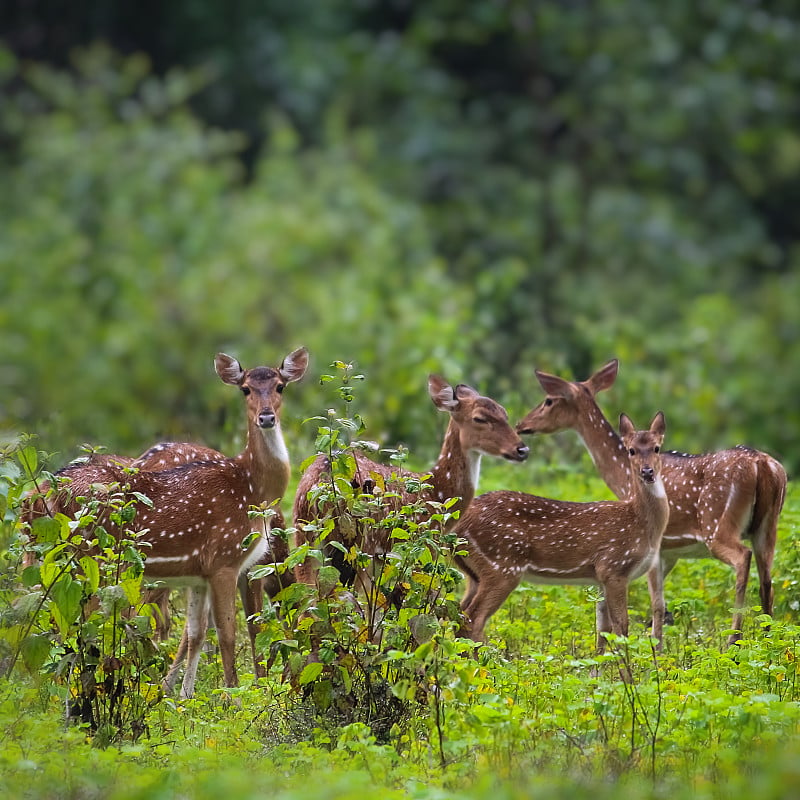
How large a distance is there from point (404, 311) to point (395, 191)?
9241mm

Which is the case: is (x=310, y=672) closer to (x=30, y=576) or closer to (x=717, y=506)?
(x=30, y=576)

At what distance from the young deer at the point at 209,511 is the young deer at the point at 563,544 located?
125cm

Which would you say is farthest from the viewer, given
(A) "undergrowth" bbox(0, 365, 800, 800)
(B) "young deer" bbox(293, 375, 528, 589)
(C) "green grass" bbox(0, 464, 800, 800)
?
(B) "young deer" bbox(293, 375, 528, 589)

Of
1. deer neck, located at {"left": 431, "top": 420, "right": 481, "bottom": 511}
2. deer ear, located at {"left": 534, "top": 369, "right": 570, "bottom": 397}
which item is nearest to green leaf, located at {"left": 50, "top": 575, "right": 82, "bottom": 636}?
deer neck, located at {"left": 431, "top": 420, "right": 481, "bottom": 511}

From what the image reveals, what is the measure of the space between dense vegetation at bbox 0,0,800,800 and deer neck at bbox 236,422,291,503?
890 mm

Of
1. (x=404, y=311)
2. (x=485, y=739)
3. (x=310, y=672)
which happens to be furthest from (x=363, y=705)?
(x=404, y=311)

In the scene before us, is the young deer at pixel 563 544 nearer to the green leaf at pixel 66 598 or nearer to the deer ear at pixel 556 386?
the deer ear at pixel 556 386

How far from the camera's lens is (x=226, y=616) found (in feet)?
28.6

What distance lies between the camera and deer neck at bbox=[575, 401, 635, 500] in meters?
10.7

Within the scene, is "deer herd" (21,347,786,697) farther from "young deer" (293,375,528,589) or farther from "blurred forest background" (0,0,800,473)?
"blurred forest background" (0,0,800,473)

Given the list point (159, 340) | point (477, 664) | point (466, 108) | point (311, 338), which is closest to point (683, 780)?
point (477, 664)

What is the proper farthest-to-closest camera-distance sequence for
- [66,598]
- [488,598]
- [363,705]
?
[488,598], [363,705], [66,598]

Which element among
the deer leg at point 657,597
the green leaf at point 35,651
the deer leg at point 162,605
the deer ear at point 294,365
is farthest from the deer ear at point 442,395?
the green leaf at point 35,651

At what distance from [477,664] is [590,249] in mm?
18237
